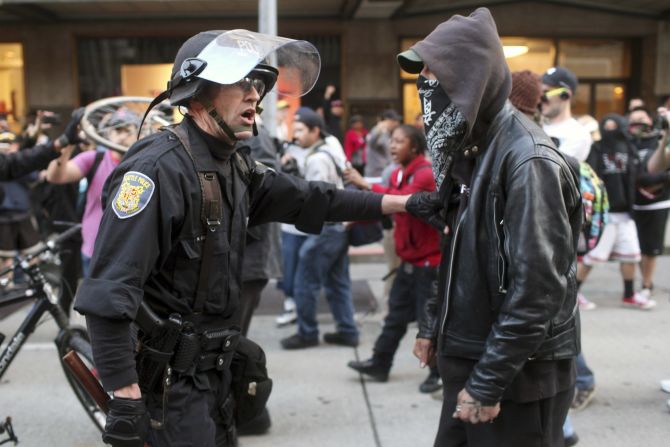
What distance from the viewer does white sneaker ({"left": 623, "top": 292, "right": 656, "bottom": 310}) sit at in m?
6.88

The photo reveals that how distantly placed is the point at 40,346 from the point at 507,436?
478cm

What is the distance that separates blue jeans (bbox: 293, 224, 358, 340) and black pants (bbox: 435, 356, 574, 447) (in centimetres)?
330

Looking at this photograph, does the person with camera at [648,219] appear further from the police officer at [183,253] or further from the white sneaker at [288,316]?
the police officer at [183,253]

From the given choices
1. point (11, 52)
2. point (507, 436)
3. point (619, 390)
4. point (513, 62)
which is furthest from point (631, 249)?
point (11, 52)

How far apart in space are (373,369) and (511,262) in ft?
9.83

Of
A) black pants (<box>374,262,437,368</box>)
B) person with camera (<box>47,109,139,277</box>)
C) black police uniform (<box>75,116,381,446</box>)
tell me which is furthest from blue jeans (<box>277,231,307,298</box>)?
black police uniform (<box>75,116,381,446</box>)

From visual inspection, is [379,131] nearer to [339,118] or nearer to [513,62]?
[339,118]

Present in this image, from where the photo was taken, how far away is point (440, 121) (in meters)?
2.42

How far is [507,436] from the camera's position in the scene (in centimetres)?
232

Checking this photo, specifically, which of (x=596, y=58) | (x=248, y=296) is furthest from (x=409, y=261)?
(x=596, y=58)

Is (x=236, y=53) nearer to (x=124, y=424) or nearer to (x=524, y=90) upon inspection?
(x=124, y=424)

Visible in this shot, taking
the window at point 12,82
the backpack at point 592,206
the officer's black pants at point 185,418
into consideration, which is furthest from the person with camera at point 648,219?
the window at point 12,82

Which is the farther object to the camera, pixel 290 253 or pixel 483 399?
pixel 290 253

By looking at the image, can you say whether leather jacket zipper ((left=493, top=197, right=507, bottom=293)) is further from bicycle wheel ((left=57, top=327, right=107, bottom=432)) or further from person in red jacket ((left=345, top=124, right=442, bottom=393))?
bicycle wheel ((left=57, top=327, right=107, bottom=432))
